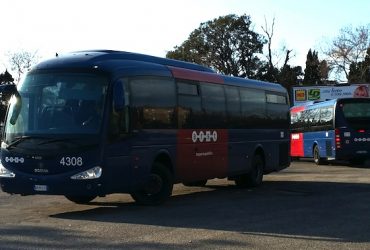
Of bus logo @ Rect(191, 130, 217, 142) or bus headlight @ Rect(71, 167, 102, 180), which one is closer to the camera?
bus headlight @ Rect(71, 167, 102, 180)

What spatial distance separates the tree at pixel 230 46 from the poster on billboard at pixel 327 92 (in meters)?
22.8

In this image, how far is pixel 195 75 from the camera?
14.5 m

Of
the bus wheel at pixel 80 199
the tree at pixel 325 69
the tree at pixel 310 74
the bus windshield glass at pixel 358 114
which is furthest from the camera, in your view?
the tree at pixel 310 74

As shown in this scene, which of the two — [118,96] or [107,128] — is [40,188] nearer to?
[107,128]

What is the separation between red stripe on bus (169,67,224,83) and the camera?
1368 cm

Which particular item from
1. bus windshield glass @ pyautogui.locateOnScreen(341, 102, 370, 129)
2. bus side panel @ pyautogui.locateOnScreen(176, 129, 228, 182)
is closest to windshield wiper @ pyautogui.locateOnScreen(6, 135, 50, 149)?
bus side panel @ pyautogui.locateOnScreen(176, 129, 228, 182)

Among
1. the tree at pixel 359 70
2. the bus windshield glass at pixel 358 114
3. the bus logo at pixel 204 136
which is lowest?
the bus logo at pixel 204 136

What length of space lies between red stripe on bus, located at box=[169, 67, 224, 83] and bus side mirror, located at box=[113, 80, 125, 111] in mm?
2462

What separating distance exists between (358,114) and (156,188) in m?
15.7

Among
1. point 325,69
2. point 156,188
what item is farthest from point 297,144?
point 325,69

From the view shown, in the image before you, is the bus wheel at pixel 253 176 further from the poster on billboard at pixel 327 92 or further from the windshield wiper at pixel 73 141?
the poster on billboard at pixel 327 92

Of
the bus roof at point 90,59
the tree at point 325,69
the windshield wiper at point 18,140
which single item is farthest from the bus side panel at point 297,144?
the tree at point 325,69

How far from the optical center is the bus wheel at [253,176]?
17.2 meters

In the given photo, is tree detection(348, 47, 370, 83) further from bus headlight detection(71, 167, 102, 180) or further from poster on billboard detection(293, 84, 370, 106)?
bus headlight detection(71, 167, 102, 180)
